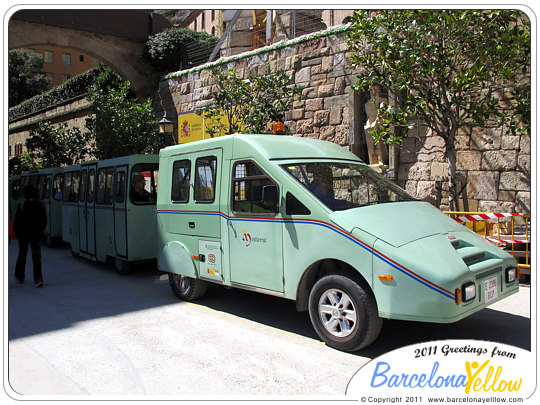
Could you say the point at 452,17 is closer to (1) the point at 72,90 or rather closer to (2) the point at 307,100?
(2) the point at 307,100

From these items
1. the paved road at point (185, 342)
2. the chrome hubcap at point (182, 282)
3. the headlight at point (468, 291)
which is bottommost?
the paved road at point (185, 342)

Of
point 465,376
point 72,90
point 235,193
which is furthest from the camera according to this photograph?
point 72,90

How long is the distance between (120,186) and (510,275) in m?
7.16

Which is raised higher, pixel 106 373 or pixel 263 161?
pixel 263 161

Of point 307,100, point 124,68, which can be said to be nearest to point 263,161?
point 307,100

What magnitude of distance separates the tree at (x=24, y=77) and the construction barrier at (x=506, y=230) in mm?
45608

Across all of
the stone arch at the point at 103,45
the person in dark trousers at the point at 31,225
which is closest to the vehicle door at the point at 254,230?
the person in dark trousers at the point at 31,225

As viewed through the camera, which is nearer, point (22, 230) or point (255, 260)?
point (255, 260)

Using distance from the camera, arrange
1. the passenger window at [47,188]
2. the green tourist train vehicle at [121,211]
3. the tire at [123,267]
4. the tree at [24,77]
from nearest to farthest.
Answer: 1. the green tourist train vehicle at [121,211]
2. the tire at [123,267]
3. the passenger window at [47,188]
4. the tree at [24,77]

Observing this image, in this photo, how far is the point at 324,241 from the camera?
190 inches

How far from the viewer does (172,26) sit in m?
23.0

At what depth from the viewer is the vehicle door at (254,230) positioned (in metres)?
5.35

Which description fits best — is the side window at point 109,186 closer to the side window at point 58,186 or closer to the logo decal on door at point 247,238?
the side window at point 58,186
